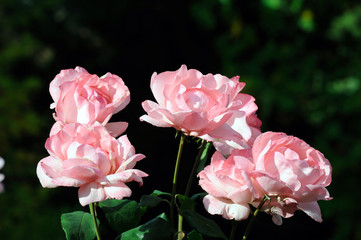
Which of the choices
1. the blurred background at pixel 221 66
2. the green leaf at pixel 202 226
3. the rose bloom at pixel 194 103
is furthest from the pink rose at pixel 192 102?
the blurred background at pixel 221 66

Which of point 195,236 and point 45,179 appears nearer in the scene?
point 45,179

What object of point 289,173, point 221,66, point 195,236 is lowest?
point 221,66

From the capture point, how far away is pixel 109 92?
2.29ft

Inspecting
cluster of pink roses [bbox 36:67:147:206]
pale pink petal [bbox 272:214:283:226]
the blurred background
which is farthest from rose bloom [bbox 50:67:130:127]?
the blurred background

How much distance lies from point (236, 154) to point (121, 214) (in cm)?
17

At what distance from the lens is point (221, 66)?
3293 millimetres

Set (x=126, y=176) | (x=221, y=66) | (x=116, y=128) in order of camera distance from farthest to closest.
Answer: (x=221, y=66) → (x=116, y=128) → (x=126, y=176)

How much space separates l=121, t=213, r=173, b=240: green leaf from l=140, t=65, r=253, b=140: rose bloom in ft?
0.40

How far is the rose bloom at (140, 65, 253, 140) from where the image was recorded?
64 cm

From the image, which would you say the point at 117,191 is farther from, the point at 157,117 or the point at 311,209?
the point at 311,209

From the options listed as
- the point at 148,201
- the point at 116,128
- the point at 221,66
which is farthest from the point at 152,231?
the point at 221,66

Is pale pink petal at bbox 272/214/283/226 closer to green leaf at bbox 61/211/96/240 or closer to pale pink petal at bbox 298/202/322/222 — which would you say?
pale pink petal at bbox 298/202/322/222

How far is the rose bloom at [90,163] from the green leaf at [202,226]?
114 millimetres

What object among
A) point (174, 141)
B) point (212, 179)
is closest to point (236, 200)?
point (212, 179)
